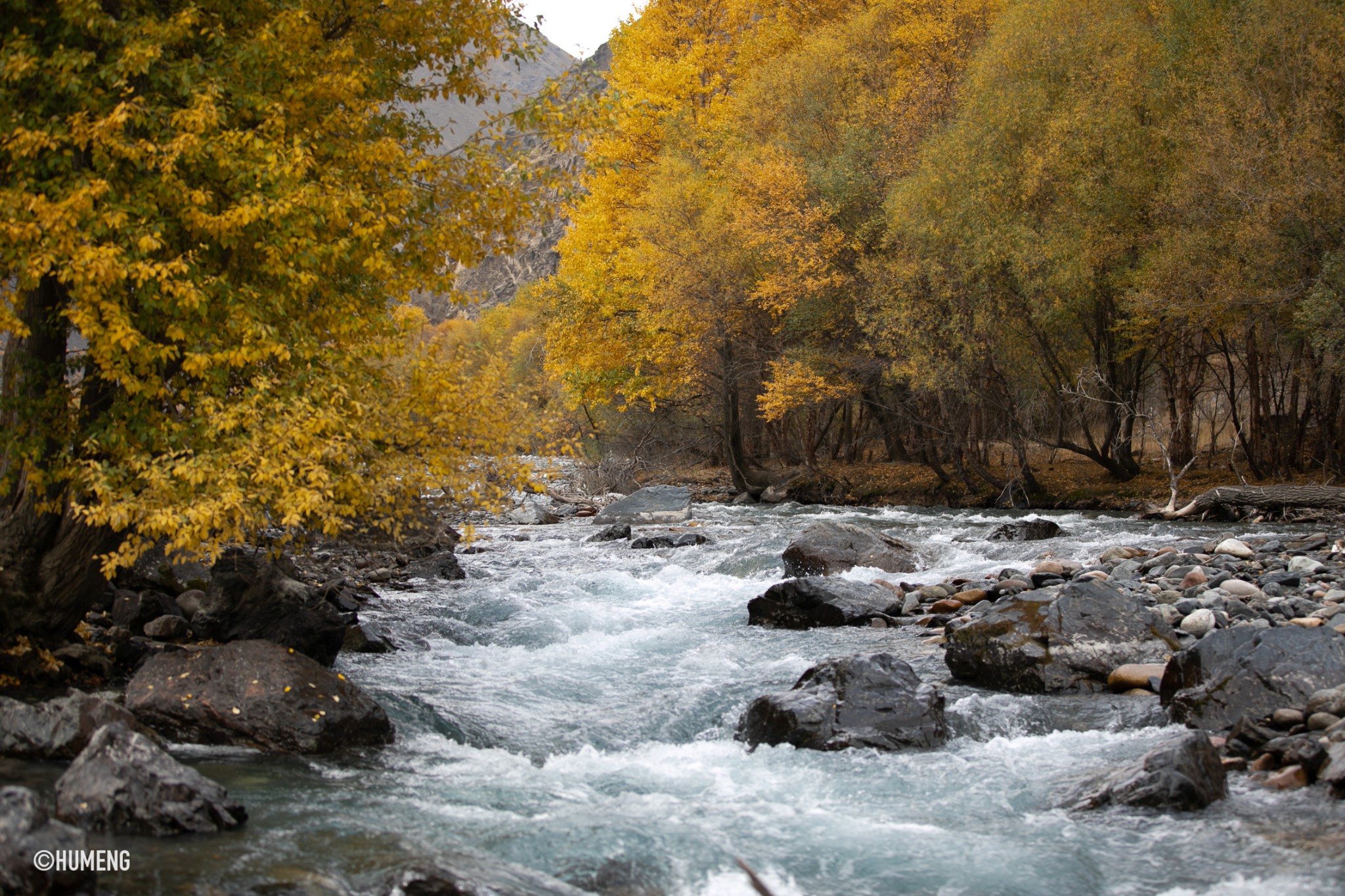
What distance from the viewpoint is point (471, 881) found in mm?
5488

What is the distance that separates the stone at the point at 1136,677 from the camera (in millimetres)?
9203

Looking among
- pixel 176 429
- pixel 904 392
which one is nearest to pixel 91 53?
pixel 176 429

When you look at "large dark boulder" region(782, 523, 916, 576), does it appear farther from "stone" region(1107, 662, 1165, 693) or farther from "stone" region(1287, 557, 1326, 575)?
"stone" region(1107, 662, 1165, 693)

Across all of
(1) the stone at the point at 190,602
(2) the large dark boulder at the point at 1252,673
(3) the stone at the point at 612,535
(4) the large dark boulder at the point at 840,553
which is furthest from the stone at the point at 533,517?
(2) the large dark boulder at the point at 1252,673

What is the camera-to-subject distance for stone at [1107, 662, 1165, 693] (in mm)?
9203

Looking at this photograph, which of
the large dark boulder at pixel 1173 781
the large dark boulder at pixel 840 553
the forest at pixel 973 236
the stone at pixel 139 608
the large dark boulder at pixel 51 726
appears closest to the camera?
the large dark boulder at pixel 1173 781

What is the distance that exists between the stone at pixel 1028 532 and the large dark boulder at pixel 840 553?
253cm

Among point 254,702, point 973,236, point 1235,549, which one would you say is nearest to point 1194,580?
point 1235,549

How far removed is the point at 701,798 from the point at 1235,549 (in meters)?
10.7

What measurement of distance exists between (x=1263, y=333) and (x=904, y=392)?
9975 mm

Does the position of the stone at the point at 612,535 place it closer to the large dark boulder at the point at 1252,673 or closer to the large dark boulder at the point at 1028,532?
the large dark boulder at the point at 1028,532

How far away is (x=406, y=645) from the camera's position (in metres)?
→ 12.3

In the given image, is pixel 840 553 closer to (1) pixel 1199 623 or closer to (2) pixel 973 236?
(1) pixel 1199 623

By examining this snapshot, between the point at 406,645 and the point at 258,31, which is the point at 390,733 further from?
the point at 258,31
